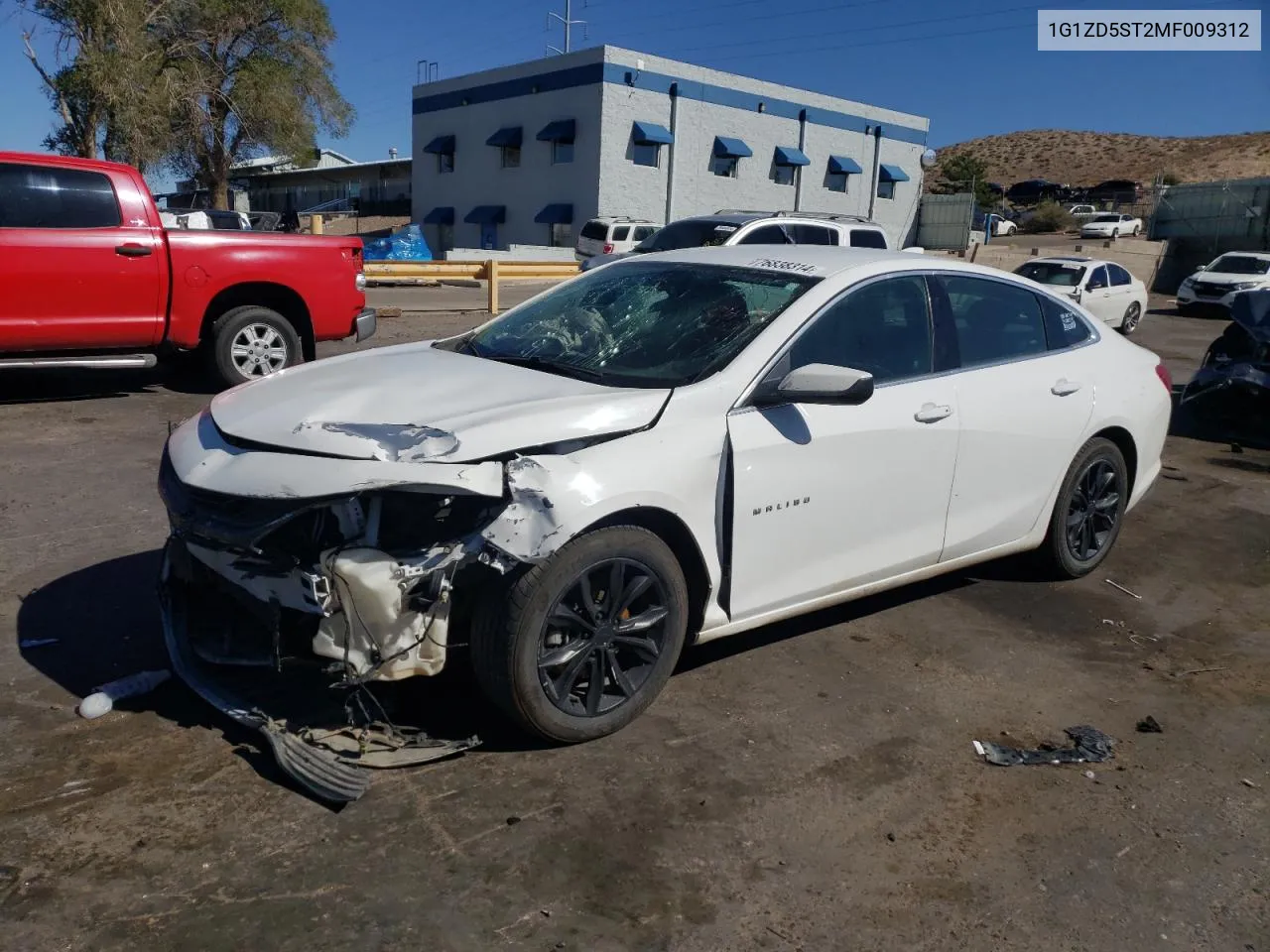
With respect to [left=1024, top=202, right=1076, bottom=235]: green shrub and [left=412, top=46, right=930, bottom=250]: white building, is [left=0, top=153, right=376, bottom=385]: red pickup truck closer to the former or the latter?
[left=412, top=46, right=930, bottom=250]: white building

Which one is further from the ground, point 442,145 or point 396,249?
point 442,145

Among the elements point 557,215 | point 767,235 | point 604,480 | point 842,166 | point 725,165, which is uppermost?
point 842,166

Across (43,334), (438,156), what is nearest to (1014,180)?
(438,156)

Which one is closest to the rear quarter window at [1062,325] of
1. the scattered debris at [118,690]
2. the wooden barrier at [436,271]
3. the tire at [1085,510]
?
the tire at [1085,510]

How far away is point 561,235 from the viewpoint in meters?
37.8

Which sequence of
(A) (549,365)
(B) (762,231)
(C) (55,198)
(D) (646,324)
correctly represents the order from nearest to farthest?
(A) (549,365)
(D) (646,324)
(C) (55,198)
(B) (762,231)

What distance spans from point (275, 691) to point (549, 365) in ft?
5.11

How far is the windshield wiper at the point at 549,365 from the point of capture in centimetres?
386

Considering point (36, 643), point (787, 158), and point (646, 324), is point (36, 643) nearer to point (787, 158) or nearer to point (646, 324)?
point (646, 324)

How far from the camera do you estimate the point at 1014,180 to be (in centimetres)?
9062

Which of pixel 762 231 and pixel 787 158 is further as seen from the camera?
pixel 787 158

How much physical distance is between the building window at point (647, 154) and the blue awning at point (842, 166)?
912 centimetres

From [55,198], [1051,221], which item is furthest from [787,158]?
[55,198]

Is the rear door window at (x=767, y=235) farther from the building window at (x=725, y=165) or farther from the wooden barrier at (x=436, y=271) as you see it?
the building window at (x=725, y=165)
